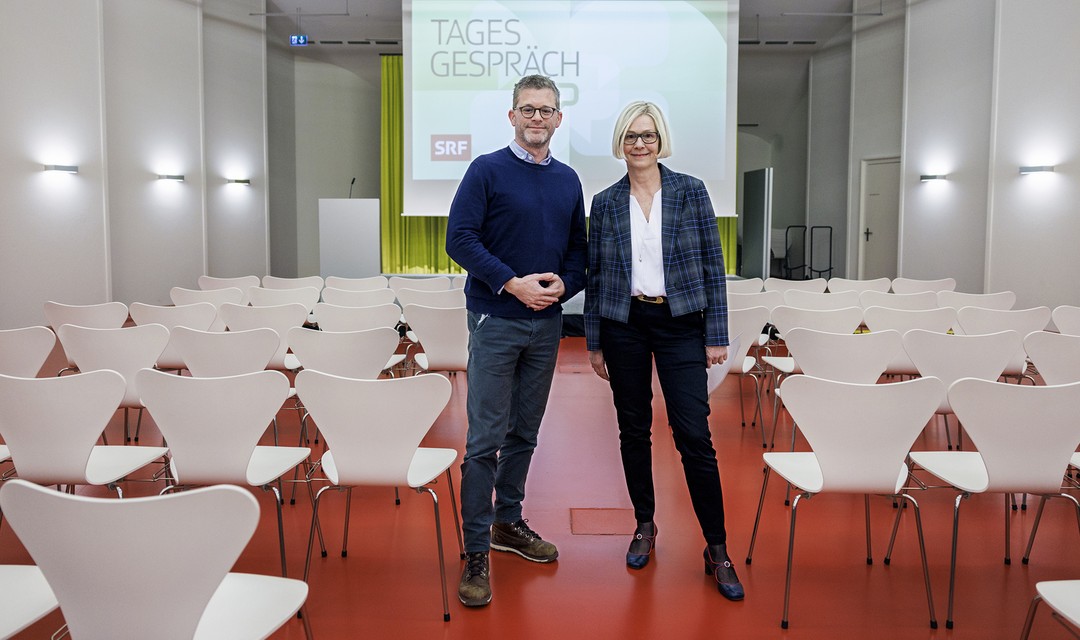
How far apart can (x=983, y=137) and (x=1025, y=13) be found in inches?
58.4

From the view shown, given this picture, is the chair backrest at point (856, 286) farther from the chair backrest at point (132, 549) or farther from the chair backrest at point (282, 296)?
the chair backrest at point (132, 549)

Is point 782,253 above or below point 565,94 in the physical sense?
below

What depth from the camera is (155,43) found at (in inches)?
424

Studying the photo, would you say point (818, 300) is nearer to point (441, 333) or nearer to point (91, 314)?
point (441, 333)

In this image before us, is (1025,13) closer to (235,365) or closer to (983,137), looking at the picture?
(983,137)

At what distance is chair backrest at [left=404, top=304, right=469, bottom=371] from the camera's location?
16.4 feet

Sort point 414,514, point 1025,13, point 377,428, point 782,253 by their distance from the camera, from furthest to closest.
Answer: point 782,253
point 1025,13
point 414,514
point 377,428

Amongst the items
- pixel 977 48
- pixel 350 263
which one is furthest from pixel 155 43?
pixel 977 48

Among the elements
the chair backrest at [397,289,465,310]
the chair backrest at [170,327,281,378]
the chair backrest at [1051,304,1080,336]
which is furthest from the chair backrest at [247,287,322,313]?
the chair backrest at [1051,304,1080,336]

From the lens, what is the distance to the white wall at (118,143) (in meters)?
9.10

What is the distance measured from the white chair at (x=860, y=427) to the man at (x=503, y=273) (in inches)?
35.4

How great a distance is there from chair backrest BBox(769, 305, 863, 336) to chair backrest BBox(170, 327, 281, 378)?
9.94ft

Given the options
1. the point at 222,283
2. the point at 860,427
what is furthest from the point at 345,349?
the point at 222,283

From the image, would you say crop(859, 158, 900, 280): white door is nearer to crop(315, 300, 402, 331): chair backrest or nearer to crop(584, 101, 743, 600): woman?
crop(315, 300, 402, 331): chair backrest
